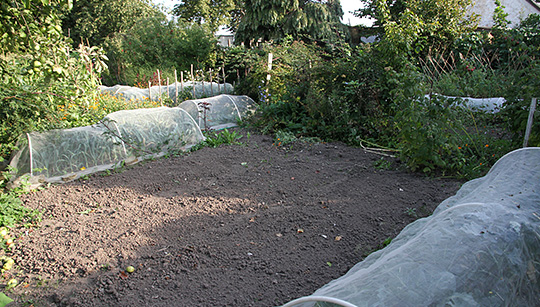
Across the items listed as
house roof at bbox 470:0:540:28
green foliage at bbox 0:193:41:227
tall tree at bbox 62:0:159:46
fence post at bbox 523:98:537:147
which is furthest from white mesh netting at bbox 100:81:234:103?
house roof at bbox 470:0:540:28

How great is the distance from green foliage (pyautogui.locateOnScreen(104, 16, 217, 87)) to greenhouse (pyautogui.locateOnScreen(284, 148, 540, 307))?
10525 millimetres

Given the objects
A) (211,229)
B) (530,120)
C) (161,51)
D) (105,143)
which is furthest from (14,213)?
(161,51)

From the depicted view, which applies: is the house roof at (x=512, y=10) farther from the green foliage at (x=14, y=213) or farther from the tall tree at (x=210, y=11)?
the green foliage at (x=14, y=213)

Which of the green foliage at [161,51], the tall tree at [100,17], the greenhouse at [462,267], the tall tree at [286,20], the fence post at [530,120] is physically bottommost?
the greenhouse at [462,267]

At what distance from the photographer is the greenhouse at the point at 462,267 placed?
54.2 inches

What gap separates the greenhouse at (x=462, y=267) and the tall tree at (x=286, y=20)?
10.3 m

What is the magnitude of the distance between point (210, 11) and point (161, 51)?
12727 mm

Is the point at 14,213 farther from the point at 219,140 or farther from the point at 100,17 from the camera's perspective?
the point at 100,17

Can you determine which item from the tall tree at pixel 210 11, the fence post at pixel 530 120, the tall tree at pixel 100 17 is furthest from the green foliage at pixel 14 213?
the tall tree at pixel 210 11

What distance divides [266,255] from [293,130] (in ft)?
13.4

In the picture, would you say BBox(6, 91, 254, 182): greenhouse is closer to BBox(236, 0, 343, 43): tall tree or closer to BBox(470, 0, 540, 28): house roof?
BBox(236, 0, 343, 43): tall tree

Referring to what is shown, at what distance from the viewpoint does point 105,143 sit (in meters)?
4.85

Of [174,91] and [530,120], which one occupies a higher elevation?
[530,120]

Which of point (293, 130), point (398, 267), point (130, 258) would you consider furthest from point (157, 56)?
point (398, 267)
